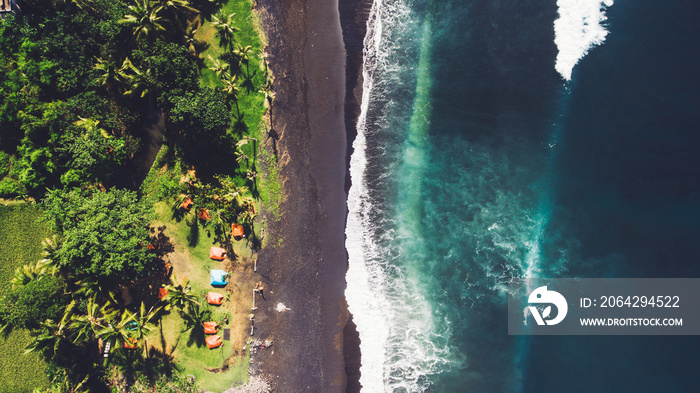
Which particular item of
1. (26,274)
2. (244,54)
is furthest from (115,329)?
(244,54)

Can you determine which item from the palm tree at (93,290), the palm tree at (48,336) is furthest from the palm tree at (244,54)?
the palm tree at (48,336)

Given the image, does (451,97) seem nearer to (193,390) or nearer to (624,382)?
(624,382)

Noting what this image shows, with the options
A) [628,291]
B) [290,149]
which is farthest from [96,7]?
[628,291]

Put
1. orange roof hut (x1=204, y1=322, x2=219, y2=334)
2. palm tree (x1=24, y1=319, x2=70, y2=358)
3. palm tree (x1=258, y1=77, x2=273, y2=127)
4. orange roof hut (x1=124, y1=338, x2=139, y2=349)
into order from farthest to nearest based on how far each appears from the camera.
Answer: palm tree (x1=258, y1=77, x2=273, y2=127)
orange roof hut (x1=204, y1=322, x2=219, y2=334)
orange roof hut (x1=124, y1=338, x2=139, y2=349)
palm tree (x1=24, y1=319, x2=70, y2=358)

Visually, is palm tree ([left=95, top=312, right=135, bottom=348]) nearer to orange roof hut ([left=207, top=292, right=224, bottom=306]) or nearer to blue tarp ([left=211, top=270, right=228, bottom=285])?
orange roof hut ([left=207, top=292, right=224, bottom=306])

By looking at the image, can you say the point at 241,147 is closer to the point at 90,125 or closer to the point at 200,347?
the point at 90,125

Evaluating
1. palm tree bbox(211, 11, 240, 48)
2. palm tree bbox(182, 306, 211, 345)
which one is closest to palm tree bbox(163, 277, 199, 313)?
palm tree bbox(182, 306, 211, 345)
